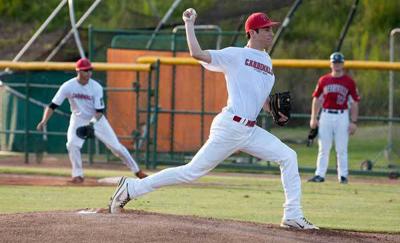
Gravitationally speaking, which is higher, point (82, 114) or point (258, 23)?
point (258, 23)

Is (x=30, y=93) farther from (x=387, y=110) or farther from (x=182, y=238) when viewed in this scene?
(x=182, y=238)

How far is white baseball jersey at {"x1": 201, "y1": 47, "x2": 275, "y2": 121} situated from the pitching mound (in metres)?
1.05

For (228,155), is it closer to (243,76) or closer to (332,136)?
(243,76)

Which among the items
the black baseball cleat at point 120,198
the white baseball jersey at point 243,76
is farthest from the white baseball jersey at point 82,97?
the white baseball jersey at point 243,76

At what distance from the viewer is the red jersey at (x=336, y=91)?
17.0 meters

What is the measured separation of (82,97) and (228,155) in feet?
22.9

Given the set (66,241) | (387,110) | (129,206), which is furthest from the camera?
(387,110)

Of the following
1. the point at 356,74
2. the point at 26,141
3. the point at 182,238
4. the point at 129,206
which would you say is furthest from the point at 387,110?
the point at 182,238

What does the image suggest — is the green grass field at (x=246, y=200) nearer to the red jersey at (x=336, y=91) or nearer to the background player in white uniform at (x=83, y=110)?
the background player in white uniform at (x=83, y=110)

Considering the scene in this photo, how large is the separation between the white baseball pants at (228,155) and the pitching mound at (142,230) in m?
0.28

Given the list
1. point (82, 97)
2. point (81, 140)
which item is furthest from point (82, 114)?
point (81, 140)

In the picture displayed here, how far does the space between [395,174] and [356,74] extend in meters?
6.06

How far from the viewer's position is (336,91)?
17000 mm

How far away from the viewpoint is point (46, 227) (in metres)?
9.36
